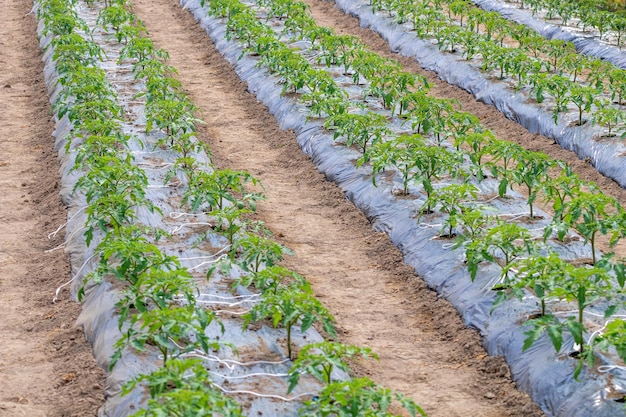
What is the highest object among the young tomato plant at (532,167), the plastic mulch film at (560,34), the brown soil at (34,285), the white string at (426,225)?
the young tomato plant at (532,167)

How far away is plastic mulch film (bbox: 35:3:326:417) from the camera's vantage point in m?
5.20

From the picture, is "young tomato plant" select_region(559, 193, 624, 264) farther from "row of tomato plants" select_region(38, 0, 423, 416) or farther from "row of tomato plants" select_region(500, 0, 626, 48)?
"row of tomato plants" select_region(500, 0, 626, 48)

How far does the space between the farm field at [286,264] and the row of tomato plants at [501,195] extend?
19.0 inches

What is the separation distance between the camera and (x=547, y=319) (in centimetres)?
533

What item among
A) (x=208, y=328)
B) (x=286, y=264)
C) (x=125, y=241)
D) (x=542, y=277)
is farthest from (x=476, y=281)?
(x=125, y=241)

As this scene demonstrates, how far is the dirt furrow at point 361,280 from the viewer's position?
5773 millimetres

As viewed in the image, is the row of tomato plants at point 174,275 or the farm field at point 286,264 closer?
the row of tomato plants at point 174,275

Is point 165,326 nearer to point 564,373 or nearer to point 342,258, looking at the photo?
point 564,373

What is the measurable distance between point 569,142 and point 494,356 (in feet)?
14.8

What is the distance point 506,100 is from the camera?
10914mm

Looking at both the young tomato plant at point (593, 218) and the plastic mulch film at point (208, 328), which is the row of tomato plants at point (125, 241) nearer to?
the plastic mulch film at point (208, 328)

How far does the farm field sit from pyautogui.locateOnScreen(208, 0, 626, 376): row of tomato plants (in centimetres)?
48

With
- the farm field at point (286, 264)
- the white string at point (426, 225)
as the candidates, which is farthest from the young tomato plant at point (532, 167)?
the farm field at point (286, 264)

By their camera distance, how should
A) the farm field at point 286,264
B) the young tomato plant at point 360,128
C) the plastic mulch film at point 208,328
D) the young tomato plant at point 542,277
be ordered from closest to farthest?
1. the plastic mulch film at point 208,328
2. the young tomato plant at point 542,277
3. the farm field at point 286,264
4. the young tomato plant at point 360,128
